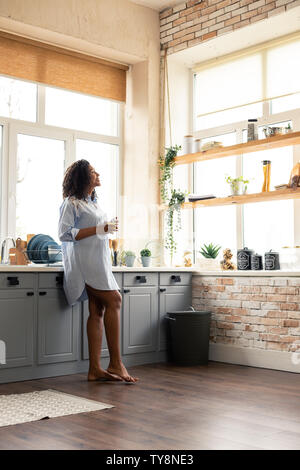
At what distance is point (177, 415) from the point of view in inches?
119

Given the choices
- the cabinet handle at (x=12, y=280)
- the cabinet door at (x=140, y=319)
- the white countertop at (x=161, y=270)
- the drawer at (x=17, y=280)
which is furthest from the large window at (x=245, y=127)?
the cabinet handle at (x=12, y=280)

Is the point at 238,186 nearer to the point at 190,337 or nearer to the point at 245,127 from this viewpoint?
the point at 245,127

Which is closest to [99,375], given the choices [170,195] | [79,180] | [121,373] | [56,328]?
[121,373]

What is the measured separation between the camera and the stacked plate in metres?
4.57

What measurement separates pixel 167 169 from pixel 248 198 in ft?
3.10

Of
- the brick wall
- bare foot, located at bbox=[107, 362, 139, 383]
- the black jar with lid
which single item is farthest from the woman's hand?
the brick wall

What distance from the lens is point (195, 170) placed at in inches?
238

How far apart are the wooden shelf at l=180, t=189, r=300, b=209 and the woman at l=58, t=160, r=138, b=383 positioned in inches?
61.4

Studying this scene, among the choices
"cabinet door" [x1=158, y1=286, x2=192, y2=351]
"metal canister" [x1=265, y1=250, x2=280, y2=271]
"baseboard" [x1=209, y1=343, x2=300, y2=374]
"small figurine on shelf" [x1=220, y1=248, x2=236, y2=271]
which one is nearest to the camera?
"baseboard" [x1=209, y1=343, x2=300, y2=374]

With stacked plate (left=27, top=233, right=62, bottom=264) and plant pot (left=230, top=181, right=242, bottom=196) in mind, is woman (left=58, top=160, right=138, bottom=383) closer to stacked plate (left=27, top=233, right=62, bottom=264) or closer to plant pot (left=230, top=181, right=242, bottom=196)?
stacked plate (left=27, top=233, right=62, bottom=264)

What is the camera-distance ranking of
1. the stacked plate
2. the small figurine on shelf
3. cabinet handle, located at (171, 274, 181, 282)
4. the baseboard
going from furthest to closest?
the small figurine on shelf → cabinet handle, located at (171, 274, 181, 282) → the stacked plate → the baseboard

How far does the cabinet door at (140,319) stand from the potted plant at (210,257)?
714mm

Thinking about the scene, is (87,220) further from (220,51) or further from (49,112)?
(220,51)

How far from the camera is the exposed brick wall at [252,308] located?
14.6 feet
